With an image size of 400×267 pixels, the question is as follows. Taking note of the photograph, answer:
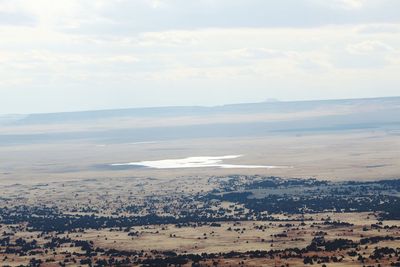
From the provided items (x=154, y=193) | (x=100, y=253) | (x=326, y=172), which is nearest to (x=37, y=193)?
(x=154, y=193)

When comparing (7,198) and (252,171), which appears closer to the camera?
(7,198)

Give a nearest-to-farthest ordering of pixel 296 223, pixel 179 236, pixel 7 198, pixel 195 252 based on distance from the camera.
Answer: pixel 195 252 → pixel 179 236 → pixel 296 223 → pixel 7 198

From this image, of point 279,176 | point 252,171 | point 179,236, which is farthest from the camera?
point 252,171

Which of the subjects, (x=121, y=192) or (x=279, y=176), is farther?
(x=279, y=176)

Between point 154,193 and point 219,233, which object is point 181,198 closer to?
point 154,193

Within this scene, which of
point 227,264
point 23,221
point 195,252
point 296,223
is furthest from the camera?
point 23,221

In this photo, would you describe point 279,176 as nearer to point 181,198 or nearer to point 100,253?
point 181,198

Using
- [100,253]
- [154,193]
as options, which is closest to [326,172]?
[154,193]

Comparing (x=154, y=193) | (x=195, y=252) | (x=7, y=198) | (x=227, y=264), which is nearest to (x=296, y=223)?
(x=195, y=252)

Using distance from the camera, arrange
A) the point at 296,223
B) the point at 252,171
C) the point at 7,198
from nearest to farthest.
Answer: the point at 296,223 < the point at 7,198 < the point at 252,171
